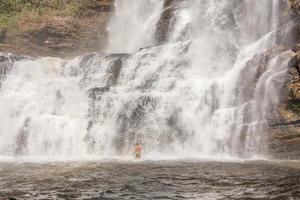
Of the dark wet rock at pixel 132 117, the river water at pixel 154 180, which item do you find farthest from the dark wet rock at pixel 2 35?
the river water at pixel 154 180

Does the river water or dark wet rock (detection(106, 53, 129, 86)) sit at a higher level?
dark wet rock (detection(106, 53, 129, 86))

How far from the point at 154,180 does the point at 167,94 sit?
14243mm

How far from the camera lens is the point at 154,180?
17.3 meters

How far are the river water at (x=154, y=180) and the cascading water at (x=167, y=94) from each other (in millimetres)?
5136

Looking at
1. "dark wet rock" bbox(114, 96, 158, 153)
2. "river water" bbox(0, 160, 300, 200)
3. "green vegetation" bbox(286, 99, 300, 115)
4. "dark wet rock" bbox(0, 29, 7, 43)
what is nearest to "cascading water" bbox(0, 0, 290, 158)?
"dark wet rock" bbox(114, 96, 158, 153)

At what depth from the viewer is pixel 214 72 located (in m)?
34.4

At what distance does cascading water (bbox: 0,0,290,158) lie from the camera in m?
27.4

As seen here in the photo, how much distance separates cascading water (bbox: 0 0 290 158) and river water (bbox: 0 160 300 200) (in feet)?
16.9

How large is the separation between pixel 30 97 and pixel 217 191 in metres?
25.1

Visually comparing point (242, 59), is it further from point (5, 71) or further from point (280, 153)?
point (5, 71)

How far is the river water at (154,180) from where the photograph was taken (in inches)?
570

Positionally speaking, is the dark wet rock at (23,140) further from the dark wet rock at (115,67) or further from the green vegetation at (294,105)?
the green vegetation at (294,105)

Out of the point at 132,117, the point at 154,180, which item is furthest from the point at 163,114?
the point at 154,180

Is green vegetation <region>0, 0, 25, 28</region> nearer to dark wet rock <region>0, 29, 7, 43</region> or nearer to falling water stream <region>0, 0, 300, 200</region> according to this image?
dark wet rock <region>0, 29, 7, 43</region>
